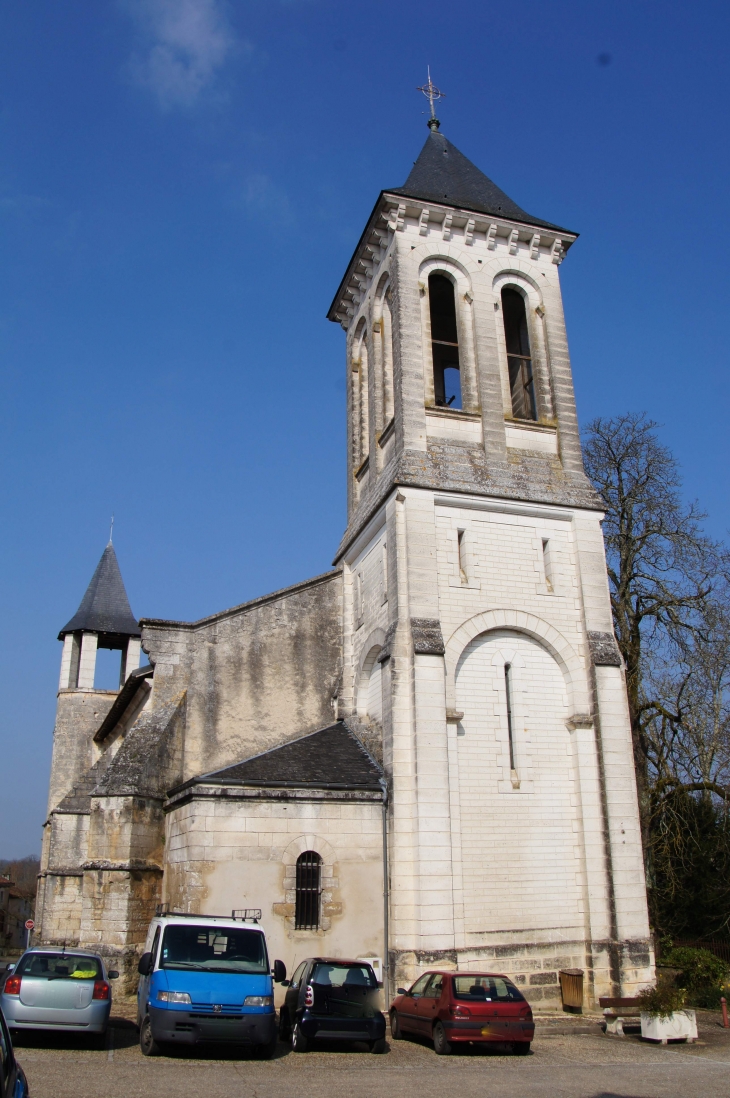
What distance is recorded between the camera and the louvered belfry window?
14883mm

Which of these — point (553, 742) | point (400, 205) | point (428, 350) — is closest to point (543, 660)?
point (553, 742)

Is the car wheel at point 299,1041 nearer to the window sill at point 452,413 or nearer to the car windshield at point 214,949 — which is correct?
the car windshield at point 214,949

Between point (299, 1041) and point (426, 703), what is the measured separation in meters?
5.96

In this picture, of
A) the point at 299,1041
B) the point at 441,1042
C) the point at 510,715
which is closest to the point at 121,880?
the point at 299,1041

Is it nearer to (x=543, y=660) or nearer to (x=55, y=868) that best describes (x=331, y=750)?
(x=543, y=660)

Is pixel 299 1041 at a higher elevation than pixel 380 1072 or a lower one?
higher

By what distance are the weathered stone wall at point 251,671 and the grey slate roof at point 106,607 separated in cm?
1584

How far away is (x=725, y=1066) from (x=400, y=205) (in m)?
17.9

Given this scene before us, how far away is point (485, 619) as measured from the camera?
17141mm

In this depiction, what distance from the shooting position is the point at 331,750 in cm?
1716

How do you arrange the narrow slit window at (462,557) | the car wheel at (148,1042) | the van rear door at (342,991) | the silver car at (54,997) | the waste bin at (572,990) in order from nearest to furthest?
the car wheel at (148,1042), the silver car at (54,997), the van rear door at (342,991), the waste bin at (572,990), the narrow slit window at (462,557)

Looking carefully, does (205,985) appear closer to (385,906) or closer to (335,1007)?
(335,1007)

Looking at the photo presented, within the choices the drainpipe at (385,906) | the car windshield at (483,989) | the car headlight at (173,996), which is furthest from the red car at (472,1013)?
the car headlight at (173,996)

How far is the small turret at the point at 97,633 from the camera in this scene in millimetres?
34375
